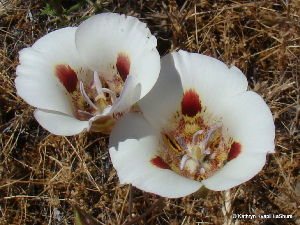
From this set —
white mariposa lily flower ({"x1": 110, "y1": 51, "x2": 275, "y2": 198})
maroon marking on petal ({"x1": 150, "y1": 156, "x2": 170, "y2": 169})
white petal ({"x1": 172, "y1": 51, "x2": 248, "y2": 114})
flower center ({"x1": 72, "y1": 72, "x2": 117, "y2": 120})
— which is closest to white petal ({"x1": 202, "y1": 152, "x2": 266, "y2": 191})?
white mariposa lily flower ({"x1": 110, "y1": 51, "x2": 275, "y2": 198})

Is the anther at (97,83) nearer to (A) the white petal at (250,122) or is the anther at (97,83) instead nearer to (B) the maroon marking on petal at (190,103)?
(B) the maroon marking on petal at (190,103)

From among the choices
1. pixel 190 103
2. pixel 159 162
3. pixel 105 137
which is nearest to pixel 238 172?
pixel 159 162

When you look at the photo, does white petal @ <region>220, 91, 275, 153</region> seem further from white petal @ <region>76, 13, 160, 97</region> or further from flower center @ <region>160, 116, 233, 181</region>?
white petal @ <region>76, 13, 160, 97</region>

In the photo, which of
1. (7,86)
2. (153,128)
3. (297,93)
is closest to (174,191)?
(153,128)

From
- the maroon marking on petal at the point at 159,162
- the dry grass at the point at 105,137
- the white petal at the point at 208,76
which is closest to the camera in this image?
the maroon marking on petal at the point at 159,162

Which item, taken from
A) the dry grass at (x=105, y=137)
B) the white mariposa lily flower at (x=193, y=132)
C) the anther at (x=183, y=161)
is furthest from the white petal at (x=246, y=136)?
the dry grass at (x=105, y=137)
